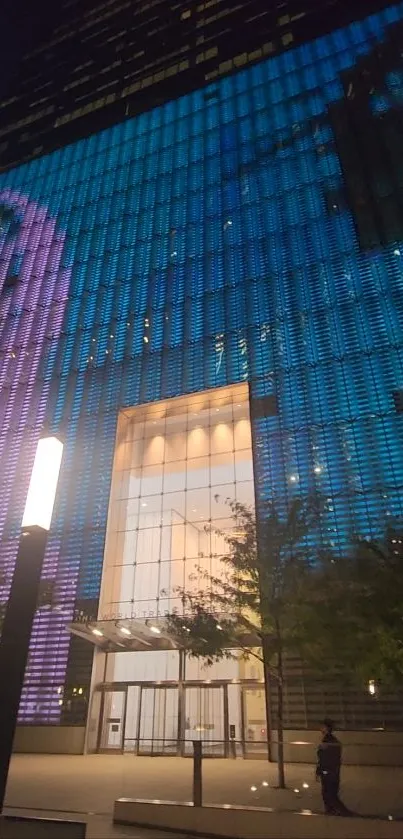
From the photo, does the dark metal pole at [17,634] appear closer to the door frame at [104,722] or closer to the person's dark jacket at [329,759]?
the person's dark jacket at [329,759]

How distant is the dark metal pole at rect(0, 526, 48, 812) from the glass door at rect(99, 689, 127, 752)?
610 inches

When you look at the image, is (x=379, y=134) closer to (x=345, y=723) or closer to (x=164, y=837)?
(x=345, y=723)

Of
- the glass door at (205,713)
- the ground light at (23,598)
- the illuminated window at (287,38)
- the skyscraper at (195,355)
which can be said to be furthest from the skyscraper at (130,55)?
the ground light at (23,598)

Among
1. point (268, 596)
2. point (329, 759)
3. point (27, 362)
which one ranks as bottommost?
point (329, 759)

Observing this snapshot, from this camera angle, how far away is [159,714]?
17.6 metres

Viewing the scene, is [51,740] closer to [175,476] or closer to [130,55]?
[175,476]

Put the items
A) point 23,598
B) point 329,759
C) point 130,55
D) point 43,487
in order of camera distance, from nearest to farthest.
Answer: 1. point 23,598
2. point 43,487
3. point 329,759
4. point 130,55

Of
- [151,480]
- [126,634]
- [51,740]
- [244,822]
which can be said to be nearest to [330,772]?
[244,822]

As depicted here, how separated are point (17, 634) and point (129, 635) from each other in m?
14.4

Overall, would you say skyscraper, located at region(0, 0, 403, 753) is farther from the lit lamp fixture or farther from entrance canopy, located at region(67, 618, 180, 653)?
the lit lamp fixture

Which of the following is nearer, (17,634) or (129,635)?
(17,634)

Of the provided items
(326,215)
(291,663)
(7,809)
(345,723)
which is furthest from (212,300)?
(7,809)

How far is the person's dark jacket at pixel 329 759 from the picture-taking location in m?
7.61

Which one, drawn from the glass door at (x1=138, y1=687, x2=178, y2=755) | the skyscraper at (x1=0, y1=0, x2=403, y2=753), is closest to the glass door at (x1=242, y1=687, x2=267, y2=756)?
the skyscraper at (x1=0, y1=0, x2=403, y2=753)
